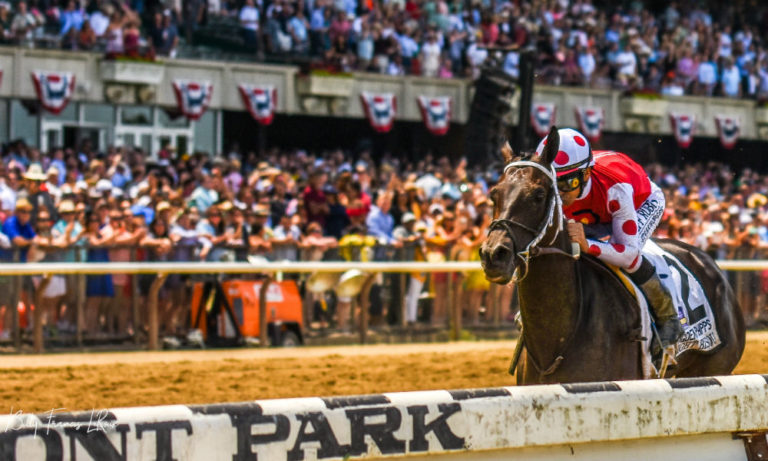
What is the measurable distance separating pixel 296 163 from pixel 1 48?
4636 millimetres

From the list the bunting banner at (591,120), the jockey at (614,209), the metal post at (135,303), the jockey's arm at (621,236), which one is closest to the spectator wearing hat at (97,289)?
the metal post at (135,303)

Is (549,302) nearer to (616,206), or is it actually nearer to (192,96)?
(616,206)

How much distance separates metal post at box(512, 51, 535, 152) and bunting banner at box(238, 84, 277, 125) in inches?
259

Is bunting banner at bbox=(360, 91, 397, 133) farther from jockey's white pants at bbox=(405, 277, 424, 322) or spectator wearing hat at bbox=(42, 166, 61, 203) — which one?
Answer: jockey's white pants at bbox=(405, 277, 424, 322)

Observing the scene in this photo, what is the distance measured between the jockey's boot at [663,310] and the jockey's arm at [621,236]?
13 cm

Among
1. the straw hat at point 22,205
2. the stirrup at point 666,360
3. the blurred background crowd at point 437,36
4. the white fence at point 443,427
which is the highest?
the blurred background crowd at point 437,36

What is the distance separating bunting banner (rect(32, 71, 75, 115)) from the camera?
59.0 ft

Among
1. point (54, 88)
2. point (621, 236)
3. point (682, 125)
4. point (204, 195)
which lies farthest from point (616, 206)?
point (682, 125)

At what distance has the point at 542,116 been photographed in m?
23.8

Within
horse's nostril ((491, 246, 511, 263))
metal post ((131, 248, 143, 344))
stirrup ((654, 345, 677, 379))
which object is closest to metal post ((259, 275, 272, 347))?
metal post ((131, 248, 143, 344))

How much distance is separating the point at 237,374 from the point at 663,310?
5.09 m

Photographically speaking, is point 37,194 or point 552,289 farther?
point 37,194

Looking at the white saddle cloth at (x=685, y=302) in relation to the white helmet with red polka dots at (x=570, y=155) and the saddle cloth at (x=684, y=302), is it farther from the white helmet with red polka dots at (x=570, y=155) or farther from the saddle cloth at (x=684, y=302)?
the white helmet with red polka dots at (x=570, y=155)

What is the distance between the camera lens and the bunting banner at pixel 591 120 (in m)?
24.6
